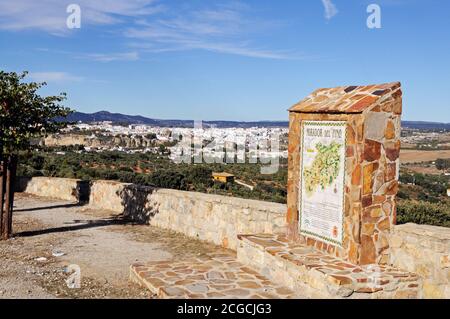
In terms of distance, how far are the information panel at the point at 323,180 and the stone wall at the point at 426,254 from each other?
724 mm

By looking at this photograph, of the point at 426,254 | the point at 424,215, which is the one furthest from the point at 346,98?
the point at 424,215

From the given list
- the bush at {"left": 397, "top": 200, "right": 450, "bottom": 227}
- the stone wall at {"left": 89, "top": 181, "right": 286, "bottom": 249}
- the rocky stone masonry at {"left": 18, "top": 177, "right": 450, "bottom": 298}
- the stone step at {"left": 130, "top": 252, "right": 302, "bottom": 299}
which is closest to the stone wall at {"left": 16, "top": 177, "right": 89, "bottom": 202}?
the stone wall at {"left": 89, "top": 181, "right": 286, "bottom": 249}

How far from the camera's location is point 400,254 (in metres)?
5.77

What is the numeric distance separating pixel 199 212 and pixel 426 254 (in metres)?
5.11

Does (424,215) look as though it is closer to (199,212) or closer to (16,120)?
(199,212)

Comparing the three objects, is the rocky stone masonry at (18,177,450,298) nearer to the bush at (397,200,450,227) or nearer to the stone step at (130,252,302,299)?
the stone step at (130,252,302,299)

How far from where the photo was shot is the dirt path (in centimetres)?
635

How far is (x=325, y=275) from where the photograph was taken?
531cm

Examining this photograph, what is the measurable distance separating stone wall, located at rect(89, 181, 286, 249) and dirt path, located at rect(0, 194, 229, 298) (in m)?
0.28

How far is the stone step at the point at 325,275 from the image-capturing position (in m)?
5.21

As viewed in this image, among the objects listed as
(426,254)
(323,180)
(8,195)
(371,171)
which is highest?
(371,171)

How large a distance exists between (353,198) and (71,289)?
12.9 ft

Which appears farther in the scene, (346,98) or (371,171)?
(346,98)
